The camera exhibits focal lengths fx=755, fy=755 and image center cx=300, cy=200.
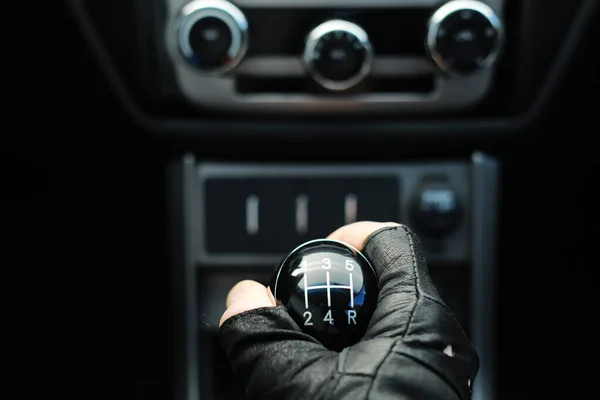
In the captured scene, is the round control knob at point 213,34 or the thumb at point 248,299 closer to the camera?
the thumb at point 248,299

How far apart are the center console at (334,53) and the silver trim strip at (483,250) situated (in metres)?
0.08

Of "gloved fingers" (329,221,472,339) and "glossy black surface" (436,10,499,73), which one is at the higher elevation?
"glossy black surface" (436,10,499,73)

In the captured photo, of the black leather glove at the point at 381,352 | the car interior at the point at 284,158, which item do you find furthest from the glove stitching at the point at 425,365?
the car interior at the point at 284,158

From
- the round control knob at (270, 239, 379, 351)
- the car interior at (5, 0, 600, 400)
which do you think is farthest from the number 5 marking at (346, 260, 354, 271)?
the car interior at (5, 0, 600, 400)

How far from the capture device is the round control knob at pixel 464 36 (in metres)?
0.78

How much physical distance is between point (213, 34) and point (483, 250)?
0.39 meters

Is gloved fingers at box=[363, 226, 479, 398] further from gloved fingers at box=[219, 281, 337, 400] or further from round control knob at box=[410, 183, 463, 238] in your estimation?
round control knob at box=[410, 183, 463, 238]

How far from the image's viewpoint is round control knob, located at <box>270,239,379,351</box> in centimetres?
48

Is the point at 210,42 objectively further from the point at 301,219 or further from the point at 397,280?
the point at 397,280

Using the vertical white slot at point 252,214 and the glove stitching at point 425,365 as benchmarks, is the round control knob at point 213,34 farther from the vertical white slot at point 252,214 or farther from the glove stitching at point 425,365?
the glove stitching at point 425,365

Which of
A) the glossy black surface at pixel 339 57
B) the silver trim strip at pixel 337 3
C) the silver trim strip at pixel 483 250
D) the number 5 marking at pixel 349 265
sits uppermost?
the silver trim strip at pixel 337 3

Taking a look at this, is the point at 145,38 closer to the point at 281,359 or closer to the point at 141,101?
the point at 141,101

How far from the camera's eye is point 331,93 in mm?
812

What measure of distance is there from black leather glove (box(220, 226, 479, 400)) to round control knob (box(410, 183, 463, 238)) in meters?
0.30
